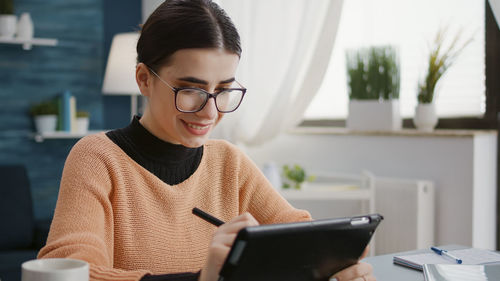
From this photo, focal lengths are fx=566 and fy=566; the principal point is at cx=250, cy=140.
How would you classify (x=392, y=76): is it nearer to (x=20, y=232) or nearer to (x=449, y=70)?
(x=449, y=70)

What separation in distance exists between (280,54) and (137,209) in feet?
5.89

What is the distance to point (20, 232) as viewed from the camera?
9.50ft

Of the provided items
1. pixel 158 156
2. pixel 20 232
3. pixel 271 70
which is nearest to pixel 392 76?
pixel 271 70

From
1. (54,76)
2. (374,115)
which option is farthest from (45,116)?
(374,115)

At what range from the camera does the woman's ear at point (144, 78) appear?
1142mm

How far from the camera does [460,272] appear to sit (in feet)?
3.38

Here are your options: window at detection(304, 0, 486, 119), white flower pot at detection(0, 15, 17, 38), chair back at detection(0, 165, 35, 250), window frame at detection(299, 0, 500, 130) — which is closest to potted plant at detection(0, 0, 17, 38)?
white flower pot at detection(0, 15, 17, 38)

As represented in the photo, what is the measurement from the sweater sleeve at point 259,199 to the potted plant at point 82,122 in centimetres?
244

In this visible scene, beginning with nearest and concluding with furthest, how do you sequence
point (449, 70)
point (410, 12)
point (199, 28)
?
point (199, 28), point (449, 70), point (410, 12)

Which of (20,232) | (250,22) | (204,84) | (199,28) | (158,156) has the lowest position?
(20,232)

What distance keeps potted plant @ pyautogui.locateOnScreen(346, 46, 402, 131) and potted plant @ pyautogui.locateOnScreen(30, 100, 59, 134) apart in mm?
1855

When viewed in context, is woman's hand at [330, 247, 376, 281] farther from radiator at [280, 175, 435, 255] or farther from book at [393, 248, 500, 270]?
radiator at [280, 175, 435, 255]

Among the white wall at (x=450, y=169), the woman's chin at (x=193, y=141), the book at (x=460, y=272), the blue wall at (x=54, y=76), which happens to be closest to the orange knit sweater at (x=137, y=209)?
the woman's chin at (x=193, y=141)

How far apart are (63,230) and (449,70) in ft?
6.89
